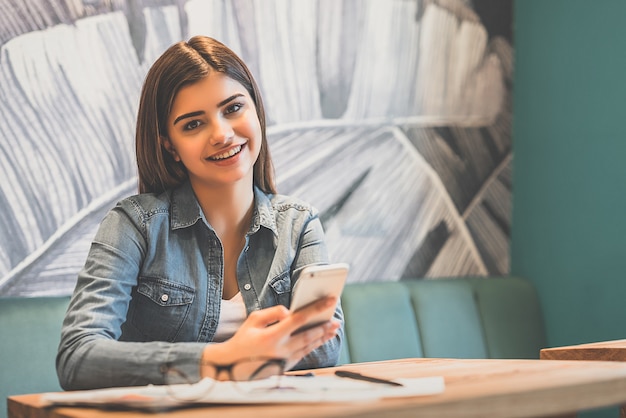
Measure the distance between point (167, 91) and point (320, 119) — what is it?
109 cm

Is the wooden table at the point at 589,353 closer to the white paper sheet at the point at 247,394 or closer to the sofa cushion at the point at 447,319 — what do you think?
the white paper sheet at the point at 247,394

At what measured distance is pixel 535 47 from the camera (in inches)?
129

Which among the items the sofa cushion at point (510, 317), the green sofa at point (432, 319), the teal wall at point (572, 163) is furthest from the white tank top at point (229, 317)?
the teal wall at point (572, 163)

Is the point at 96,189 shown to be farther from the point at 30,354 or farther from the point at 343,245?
Result: the point at 343,245

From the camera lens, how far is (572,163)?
311cm

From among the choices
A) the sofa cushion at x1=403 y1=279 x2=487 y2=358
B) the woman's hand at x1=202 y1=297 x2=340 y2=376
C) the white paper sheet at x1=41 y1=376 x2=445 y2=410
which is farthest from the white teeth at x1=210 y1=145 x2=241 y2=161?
the sofa cushion at x1=403 y1=279 x2=487 y2=358

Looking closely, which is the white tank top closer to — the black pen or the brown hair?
the brown hair

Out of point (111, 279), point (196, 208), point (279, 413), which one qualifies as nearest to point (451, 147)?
point (196, 208)

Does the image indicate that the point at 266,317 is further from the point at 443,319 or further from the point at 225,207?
the point at 443,319

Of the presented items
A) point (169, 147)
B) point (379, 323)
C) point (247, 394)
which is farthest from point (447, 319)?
point (247, 394)

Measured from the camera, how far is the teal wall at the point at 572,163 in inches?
116

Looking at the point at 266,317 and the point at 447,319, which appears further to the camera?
the point at 447,319

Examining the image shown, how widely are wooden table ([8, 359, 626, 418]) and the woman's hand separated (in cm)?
16

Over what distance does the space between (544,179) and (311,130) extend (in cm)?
97
